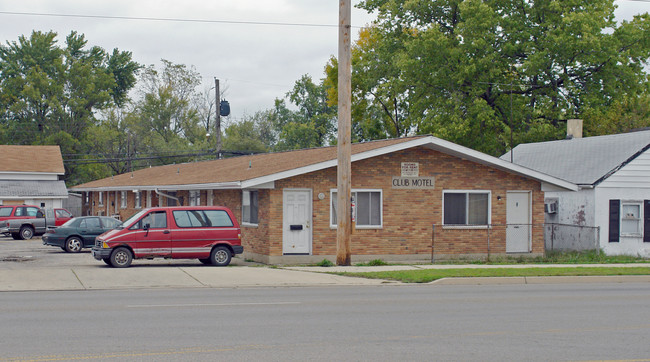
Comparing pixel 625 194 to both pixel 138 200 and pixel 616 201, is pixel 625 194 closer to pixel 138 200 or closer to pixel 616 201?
pixel 616 201

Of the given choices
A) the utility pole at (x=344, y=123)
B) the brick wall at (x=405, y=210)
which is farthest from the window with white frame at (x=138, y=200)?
the utility pole at (x=344, y=123)

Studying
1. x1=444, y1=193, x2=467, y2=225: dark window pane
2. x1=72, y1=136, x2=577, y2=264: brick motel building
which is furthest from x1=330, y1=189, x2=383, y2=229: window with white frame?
x1=444, y1=193, x2=467, y2=225: dark window pane

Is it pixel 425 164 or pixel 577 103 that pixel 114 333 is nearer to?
pixel 425 164

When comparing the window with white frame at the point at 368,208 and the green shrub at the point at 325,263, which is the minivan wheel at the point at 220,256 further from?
the window with white frame at the point at 368,208

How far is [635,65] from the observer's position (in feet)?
146

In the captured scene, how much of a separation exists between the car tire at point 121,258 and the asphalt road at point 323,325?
497 centimetres

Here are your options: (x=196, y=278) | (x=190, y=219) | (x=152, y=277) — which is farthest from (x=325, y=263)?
(x=152, y=277)

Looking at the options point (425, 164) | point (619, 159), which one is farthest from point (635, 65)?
point (425, 164)

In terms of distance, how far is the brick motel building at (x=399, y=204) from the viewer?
24.4 meters

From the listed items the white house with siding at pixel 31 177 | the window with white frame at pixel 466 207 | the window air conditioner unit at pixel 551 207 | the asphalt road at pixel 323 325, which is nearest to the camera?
the asphalt road at pixel 323 325

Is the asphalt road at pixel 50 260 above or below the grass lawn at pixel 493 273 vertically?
below

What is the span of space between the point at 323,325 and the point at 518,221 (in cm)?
1723

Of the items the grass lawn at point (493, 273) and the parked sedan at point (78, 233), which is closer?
the grass lawn at point (493, 273)

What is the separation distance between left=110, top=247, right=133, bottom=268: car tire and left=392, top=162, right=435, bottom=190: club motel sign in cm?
914
